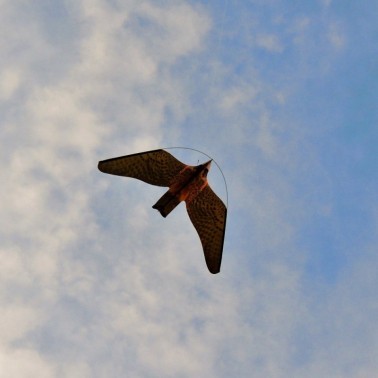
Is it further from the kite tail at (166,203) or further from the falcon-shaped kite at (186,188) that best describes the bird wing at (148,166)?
the kite tail at (166,203)

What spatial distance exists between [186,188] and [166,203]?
143cm

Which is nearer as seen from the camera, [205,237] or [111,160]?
[111,160]

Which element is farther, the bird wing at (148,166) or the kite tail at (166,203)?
the kite tail at (166,203)

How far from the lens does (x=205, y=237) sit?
29.8 metres

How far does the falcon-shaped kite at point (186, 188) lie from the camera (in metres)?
28.2

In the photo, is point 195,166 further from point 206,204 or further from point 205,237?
point 205,237

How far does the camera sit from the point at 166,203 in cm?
2872

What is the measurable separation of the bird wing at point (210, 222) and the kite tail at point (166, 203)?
906 millimetres

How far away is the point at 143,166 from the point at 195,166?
9.70 ft

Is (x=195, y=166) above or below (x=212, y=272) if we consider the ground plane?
above

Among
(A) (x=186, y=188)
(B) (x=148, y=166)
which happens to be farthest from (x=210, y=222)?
(B) (x=148, y=166)

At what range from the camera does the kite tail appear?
28656 mm

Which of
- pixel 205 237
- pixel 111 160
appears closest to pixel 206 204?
pixel 205 237

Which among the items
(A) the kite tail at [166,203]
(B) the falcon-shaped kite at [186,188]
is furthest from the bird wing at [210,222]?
(A) the kite tail at [166,203]
